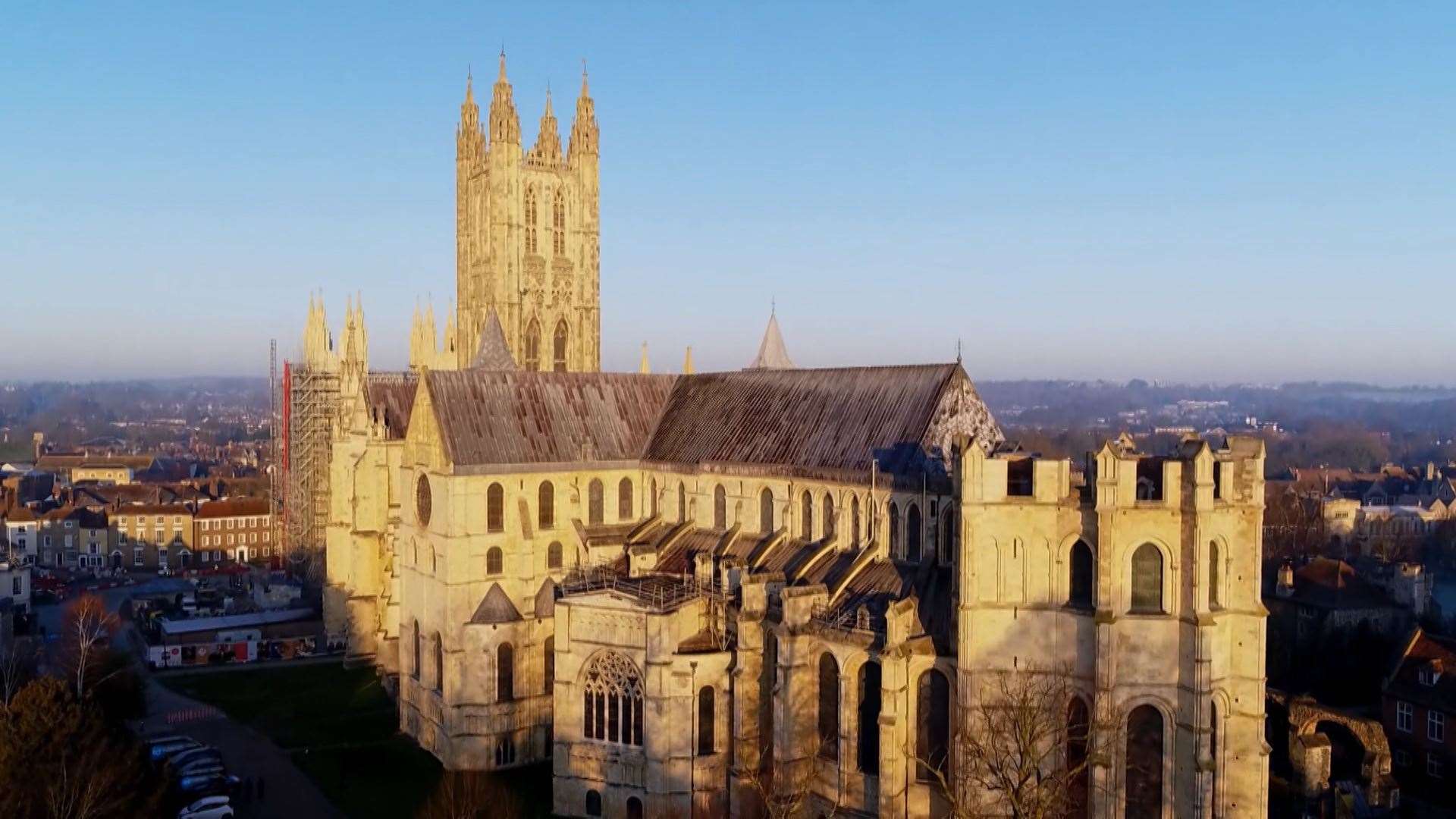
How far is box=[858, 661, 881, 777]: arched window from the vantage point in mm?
36750

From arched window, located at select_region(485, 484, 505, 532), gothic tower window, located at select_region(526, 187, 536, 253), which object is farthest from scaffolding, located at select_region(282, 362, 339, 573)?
arched window, located at select_region(485, 484, 505, 532)

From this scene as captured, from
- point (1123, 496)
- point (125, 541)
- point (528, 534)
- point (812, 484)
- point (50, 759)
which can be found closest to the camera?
point (1123, 496)

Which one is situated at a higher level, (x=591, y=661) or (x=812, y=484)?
(x=812, y=484)

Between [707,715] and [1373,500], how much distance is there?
126 metres

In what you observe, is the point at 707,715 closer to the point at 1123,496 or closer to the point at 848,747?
the point at 848,747

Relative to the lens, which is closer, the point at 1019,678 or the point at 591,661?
the point at 1019,678

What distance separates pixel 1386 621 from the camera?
65.7 m

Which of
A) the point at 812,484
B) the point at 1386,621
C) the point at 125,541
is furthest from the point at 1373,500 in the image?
the point at 125,541

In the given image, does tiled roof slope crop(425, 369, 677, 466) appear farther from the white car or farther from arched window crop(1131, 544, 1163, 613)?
arched window crop(1131, 544, 1163, 613)

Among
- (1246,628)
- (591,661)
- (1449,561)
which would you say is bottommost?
(1449,561)

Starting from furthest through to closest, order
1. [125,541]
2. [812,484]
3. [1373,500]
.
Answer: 1. [1373,500]
2. [125,541]
3. [812,484]

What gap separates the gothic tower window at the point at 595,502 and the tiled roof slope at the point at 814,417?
9.20 ft

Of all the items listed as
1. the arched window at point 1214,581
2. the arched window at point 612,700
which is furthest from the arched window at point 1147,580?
the arched window at point 612,700

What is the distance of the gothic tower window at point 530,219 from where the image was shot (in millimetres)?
69625
